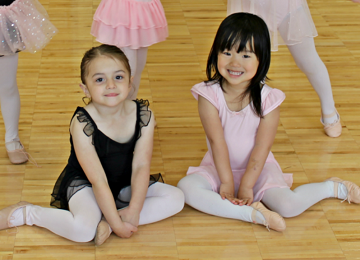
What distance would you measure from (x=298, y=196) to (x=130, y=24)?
2.67 ft

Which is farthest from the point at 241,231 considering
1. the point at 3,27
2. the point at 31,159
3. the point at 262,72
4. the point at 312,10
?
the point at 312,10

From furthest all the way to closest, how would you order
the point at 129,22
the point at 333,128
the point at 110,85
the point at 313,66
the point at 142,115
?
the point at 333,128 < the point at 313,66 < the point at 129,22 < the point at 142,115 < the point at 110,85

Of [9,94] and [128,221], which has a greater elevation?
[9,94]

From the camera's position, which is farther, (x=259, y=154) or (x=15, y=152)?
(x=15, y=152)

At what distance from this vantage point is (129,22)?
180 centimetres

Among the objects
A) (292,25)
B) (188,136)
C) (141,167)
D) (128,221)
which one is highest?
(292,25)

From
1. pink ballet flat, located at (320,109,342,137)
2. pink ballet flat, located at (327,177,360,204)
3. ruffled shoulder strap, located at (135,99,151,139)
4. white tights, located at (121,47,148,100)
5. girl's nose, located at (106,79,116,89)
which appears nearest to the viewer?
girl's nose, located at (106,79,116,89)

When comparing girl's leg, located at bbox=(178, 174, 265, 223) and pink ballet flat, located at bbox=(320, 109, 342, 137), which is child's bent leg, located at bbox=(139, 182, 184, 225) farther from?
pink ballet flat, located at bbox=(320, 109, 342, 137)

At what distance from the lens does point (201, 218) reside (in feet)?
5.43

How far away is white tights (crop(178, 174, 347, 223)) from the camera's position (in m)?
1.63

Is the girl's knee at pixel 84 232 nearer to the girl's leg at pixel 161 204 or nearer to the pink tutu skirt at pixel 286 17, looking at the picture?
the girl's leg at pixel 161 204

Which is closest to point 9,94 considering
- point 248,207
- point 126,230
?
point 126,230

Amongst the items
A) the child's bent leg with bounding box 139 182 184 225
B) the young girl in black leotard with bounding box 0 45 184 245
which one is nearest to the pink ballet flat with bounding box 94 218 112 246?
the young girl in black leotard with bounding box 0 45 184 245

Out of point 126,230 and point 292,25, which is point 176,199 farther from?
point 292,25
